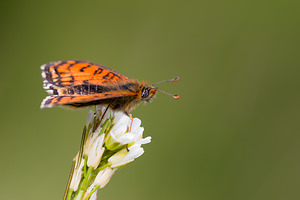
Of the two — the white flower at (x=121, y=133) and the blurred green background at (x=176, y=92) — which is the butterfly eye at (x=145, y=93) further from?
the blurred green background at (x=176, y=92)

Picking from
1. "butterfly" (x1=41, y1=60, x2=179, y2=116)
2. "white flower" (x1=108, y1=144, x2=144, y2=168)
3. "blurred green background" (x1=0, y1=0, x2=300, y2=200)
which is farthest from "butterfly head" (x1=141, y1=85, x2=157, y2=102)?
"blurred green background" (x1=0, y1=0, x2=300, y2=200)

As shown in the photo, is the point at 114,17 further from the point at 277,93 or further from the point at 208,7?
the point at 277,93

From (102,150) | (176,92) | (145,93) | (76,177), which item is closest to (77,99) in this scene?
(102,150)

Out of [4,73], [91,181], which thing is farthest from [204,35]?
[91,181]

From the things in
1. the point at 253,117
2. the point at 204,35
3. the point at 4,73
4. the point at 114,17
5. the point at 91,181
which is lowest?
the point at 91,181

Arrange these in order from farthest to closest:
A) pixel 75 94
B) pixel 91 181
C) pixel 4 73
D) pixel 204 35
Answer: pixel 204 35 → pixel 4 73 → pixel 75 94 → pixel 91 181

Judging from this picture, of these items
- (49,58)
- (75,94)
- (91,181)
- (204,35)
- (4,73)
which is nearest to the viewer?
(91,181)

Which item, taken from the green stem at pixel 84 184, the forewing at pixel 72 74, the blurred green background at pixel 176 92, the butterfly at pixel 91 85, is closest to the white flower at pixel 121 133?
the butterfly at pixel 91 85
